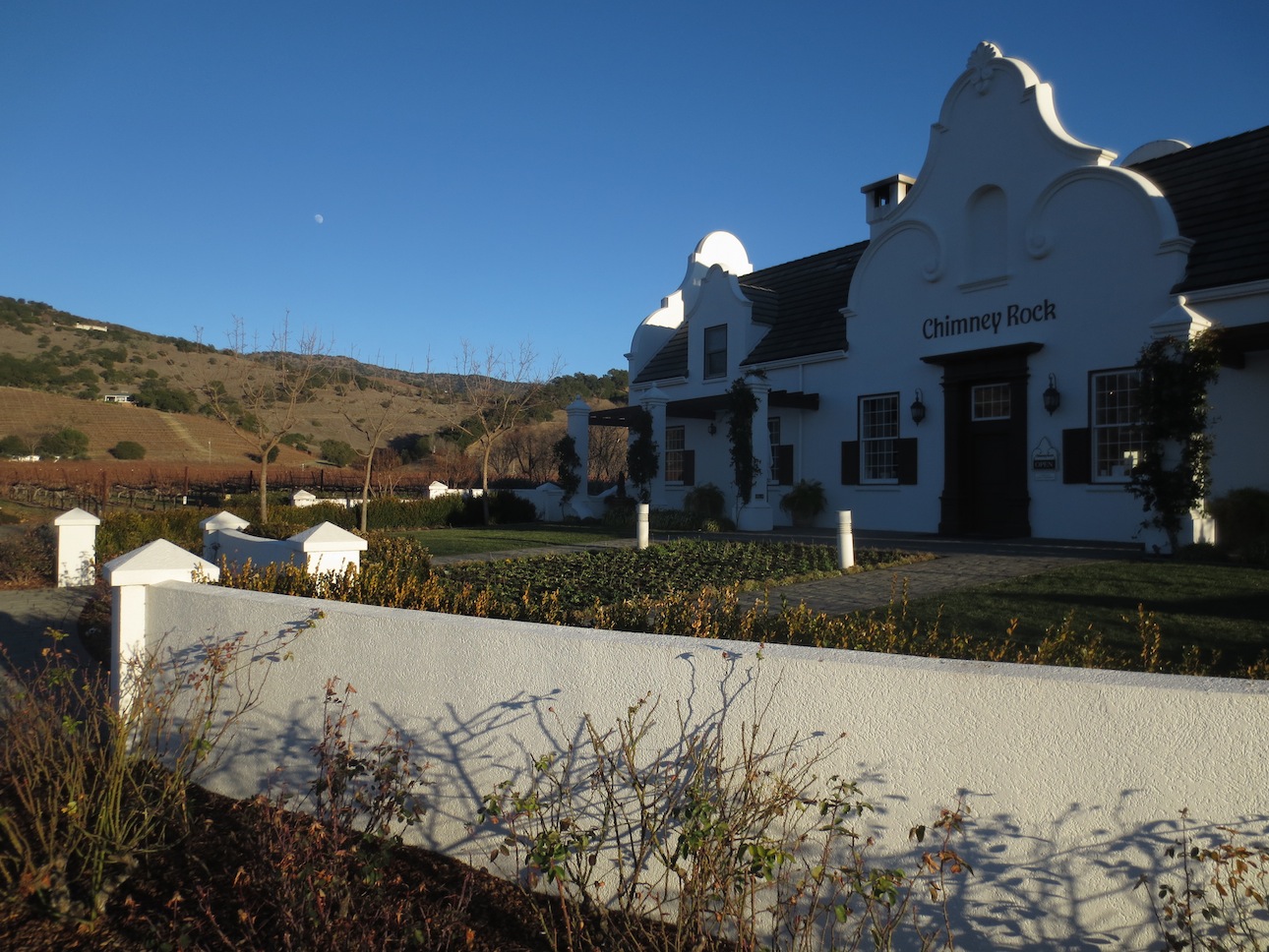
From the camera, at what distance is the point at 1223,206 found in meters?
15.7

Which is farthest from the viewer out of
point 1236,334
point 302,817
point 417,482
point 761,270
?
point 417,482

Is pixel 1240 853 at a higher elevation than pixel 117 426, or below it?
below

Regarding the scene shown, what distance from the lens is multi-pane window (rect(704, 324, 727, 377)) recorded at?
24.8 metres

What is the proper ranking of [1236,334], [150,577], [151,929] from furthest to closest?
[1236,334]
[150,577]
[151,929]

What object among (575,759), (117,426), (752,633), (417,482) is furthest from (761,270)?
(117,426)

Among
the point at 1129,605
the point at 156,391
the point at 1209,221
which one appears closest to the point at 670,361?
the point at 1209,221

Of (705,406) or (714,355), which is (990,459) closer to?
(705,406)

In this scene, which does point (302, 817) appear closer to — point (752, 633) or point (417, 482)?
point (752, 633)

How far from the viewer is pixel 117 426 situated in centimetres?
5128

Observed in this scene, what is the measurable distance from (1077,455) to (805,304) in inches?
362

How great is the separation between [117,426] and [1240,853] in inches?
2277

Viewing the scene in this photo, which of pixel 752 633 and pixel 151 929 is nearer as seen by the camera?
pixel 151 929

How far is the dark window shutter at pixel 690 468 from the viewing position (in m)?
25.1

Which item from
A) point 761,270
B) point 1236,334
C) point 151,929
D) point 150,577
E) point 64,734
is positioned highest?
point 761,270
